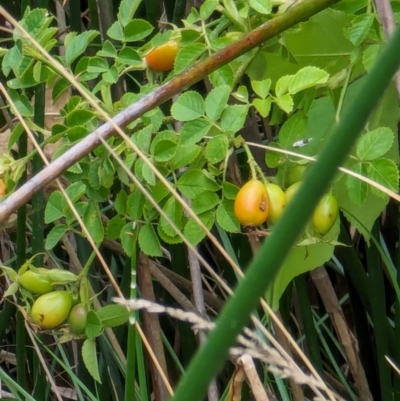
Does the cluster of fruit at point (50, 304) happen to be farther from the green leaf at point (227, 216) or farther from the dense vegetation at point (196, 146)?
the green leaf at point (227, 216)

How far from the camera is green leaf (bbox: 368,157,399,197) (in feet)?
1.55

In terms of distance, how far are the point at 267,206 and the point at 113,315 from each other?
0.67ft

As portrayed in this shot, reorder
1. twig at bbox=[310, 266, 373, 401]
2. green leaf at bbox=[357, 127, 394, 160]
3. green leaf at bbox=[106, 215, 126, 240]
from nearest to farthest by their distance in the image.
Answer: green leaf at bbox=[357, 127, 394, 160], green leaf at bbox=[106, 215, 126, 240], twig at bbox=[310, 266, 373, 401]

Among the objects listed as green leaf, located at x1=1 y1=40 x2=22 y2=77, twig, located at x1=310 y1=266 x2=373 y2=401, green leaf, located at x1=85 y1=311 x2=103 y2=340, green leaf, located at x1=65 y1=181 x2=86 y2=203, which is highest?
green leaf, located at x1=1 y1=40 x2=22 y2=77

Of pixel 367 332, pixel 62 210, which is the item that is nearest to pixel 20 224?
pixel 62 210

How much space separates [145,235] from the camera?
21.6 inches

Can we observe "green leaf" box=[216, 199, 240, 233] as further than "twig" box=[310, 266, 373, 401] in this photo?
No

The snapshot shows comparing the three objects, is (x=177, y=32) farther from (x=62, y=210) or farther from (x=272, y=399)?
(x=272, y=399)

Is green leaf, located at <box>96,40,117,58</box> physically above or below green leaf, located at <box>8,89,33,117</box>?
above

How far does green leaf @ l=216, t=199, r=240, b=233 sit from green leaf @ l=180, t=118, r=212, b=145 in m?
0.06

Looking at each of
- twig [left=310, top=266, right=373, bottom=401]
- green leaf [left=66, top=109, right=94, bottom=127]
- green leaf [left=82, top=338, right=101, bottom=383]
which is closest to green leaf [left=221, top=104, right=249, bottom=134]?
green leaf [left=66, top=109, right=94, bottom=127]

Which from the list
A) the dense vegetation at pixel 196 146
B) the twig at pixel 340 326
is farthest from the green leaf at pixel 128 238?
the twig at pixel 340 326

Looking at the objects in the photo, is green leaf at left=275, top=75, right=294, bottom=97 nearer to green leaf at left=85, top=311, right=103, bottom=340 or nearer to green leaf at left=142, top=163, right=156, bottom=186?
green leaf at left=142, top=163, right=156, bottom=186

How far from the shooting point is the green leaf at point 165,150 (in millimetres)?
508
